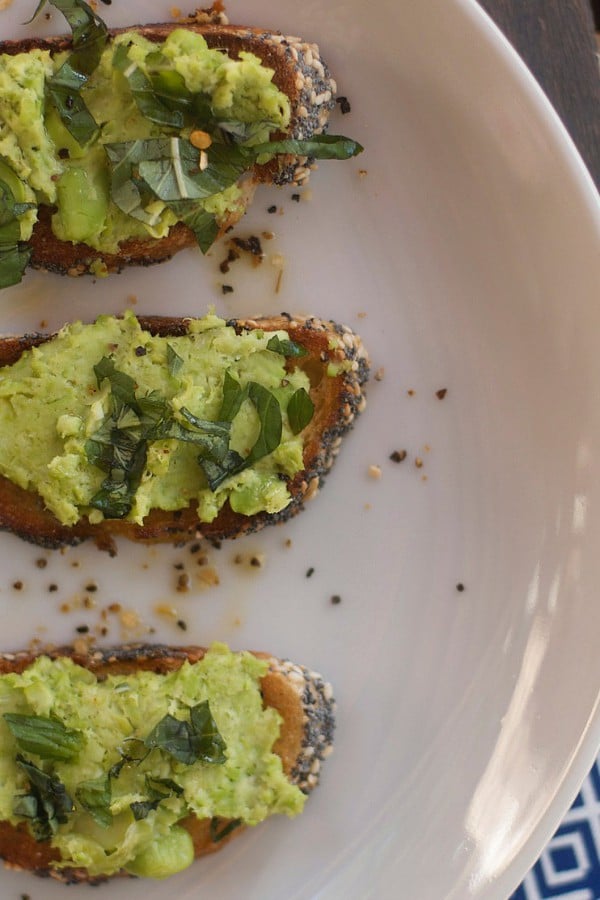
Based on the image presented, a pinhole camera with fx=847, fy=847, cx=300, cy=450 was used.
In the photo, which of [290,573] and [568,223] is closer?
[568,223]

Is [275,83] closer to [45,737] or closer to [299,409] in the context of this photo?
[299,409]

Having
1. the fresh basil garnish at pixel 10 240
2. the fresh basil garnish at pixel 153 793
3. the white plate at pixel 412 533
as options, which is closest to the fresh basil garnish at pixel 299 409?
the white plate at pixel 412 533

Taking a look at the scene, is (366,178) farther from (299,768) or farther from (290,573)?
(299,768)

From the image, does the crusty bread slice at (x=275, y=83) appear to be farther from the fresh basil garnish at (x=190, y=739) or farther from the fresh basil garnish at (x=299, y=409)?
the fresh basil garnish at (x=190, y=739)

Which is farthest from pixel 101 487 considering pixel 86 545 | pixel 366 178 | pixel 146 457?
pixel 366 178

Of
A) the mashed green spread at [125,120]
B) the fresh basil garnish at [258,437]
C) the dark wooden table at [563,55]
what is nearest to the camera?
the mashed green spread at [125,120]

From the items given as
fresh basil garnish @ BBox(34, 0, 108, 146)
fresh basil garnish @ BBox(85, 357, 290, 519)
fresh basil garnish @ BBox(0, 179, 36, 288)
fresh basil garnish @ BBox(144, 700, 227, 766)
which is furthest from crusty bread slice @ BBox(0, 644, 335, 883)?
fresh basil garnish @ BBox(34, 0, 108, 146)
